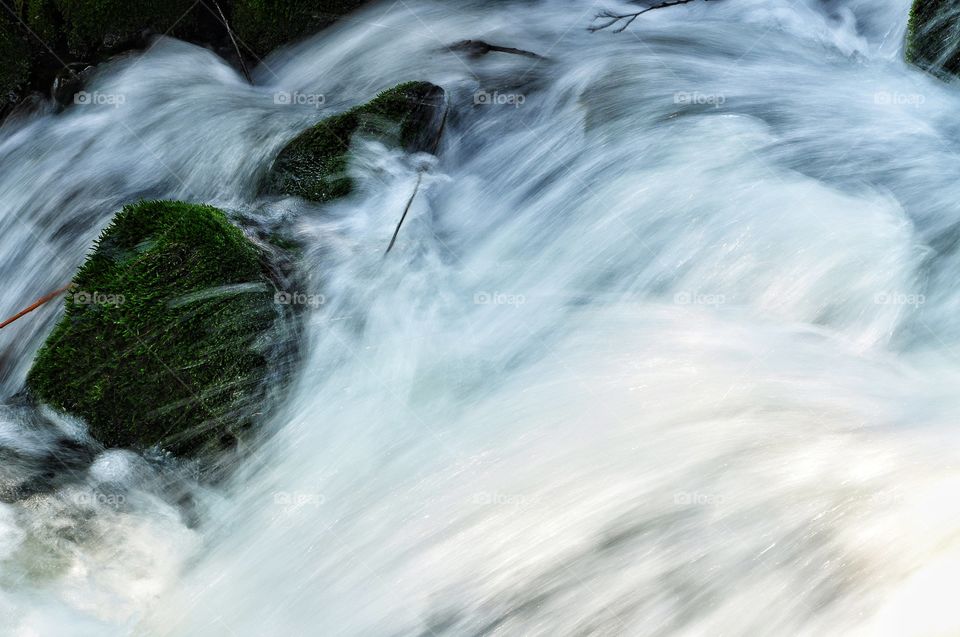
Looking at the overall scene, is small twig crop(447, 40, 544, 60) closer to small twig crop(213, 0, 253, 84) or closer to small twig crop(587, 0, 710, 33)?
small twig crop(587, 0, 710, 33)

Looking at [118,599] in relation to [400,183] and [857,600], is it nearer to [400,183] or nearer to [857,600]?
[400,183]

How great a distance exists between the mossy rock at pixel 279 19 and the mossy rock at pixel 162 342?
2.44 m

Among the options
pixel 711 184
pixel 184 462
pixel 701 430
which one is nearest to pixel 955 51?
pixel 711 184

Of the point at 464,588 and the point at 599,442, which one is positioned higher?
the point at 599,442

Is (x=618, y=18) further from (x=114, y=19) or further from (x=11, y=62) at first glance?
(x=11, y=62)

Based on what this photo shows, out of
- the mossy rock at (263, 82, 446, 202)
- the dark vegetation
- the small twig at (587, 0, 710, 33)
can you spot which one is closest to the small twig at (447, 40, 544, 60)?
the small twig at (587, 0, 710, 33)

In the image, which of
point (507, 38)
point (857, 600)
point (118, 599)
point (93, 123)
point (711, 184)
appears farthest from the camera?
point (507, 38)

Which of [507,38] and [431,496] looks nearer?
[431,496]

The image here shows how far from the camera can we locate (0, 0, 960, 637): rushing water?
3604 mm

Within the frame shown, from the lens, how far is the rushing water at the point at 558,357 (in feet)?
11.8

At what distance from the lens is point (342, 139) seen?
505 cm

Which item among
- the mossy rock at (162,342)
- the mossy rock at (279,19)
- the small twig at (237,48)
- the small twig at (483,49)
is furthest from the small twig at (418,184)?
the small twig at (237,48)

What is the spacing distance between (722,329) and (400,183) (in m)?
2.13

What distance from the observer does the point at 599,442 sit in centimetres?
399
